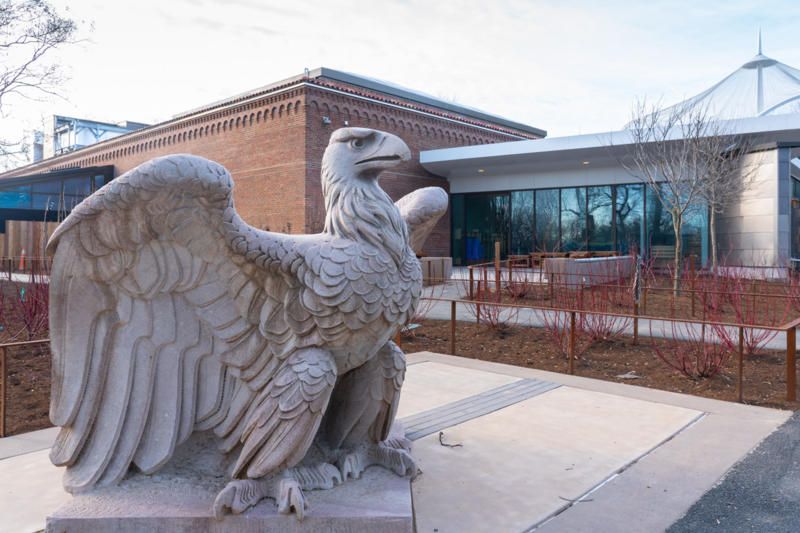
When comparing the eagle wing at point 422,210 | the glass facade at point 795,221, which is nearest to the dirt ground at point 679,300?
the eagle wing at point 422,210

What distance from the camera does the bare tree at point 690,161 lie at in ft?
45.6

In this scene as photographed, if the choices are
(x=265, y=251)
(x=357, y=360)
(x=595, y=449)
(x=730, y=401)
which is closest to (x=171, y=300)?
(x=265, y=251)

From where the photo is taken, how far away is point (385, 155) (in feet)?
9.37

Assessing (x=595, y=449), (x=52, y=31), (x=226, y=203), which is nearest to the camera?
(x=226, y=203)

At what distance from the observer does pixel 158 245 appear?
8.91 ft

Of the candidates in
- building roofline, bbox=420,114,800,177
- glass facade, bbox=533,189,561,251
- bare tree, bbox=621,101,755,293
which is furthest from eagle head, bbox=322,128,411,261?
glass facade, bbox=533,189,561,251

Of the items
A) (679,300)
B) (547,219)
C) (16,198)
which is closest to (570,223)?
(547,219)

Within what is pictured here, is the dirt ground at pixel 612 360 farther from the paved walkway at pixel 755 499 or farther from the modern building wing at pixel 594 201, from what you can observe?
the modern building wing at pixel 594 201

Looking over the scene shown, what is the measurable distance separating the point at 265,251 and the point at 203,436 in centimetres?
108

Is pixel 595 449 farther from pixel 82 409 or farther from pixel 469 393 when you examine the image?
pixel 82 409

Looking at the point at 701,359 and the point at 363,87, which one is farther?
the point at 363,87

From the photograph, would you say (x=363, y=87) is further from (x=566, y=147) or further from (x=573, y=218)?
(x=573, y=218)

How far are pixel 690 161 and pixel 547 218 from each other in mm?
6390

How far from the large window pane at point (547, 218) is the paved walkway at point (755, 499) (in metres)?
16.4
